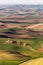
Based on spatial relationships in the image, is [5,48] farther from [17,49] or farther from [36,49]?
[36,49]

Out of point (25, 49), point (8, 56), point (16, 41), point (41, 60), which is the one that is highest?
point (16, 41)

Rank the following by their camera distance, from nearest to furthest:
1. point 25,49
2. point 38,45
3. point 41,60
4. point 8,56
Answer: point 41,60, point 8,56, point 25,49, point 38,45

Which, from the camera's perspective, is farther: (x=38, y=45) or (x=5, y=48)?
(x=38, y=45)

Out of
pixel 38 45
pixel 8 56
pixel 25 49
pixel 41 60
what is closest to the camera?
pixel 41 60

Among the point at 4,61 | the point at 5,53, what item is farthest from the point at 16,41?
the point at 4,61

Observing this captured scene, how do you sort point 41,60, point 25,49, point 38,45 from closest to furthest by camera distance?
point 41,60 → point 25,49 → point 38,45

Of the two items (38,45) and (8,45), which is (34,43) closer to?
(38,45)

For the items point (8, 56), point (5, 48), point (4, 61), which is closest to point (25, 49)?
point (5, 48)

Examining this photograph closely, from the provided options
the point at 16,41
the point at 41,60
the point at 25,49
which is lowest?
the point at 41,60

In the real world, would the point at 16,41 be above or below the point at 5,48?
above
